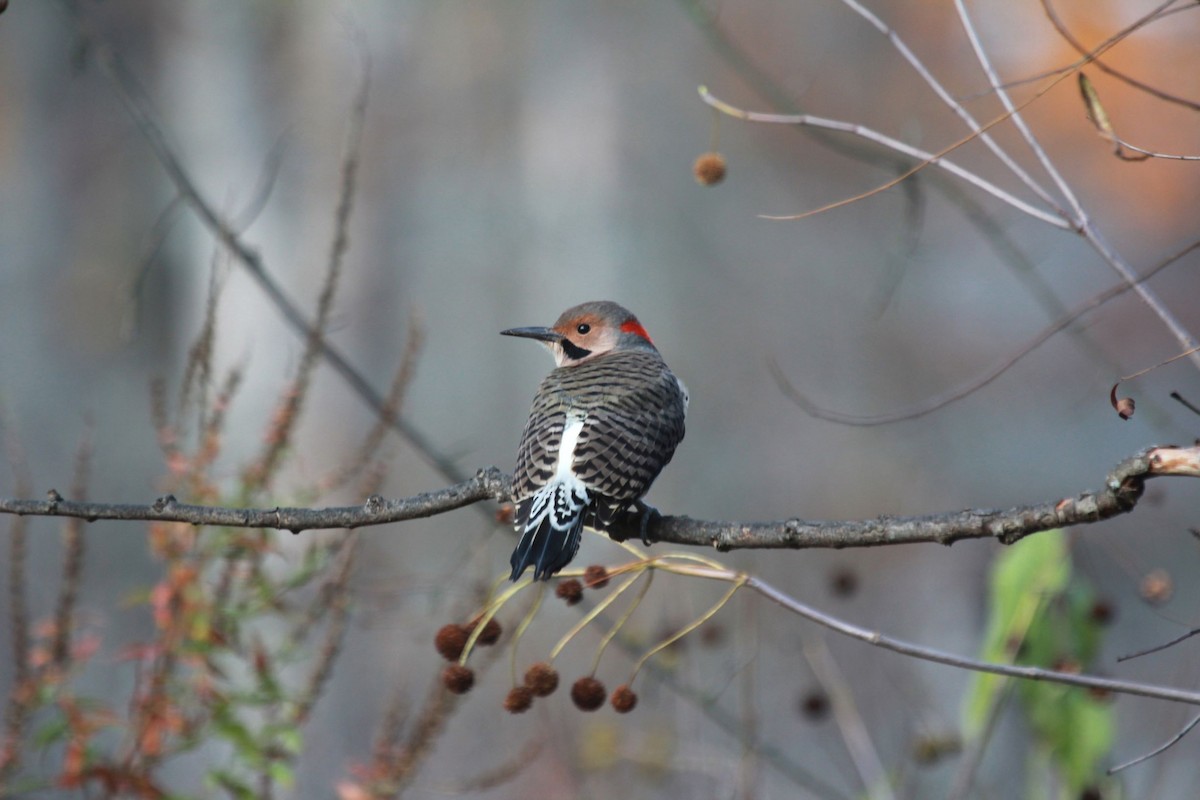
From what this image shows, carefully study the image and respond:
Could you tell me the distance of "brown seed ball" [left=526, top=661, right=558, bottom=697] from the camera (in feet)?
7.71

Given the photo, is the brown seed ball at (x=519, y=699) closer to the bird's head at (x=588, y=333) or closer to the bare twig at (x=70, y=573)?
the bare twig at (x=70, y=573)

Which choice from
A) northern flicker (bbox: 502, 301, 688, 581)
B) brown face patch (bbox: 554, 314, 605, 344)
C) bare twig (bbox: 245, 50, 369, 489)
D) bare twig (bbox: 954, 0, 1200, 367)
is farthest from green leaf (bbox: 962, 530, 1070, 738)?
bare twig (bbox: 245, 50, 369, 489)

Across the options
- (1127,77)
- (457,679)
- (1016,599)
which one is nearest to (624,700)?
(457,679)

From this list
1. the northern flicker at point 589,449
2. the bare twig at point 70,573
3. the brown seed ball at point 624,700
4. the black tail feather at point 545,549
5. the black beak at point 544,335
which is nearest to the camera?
the brown seed ball at point 624,700

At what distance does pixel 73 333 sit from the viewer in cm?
1107

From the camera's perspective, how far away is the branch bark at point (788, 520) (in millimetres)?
1759

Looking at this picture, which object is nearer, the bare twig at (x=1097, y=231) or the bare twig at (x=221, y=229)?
the bare twig at (x=1097, y=231)

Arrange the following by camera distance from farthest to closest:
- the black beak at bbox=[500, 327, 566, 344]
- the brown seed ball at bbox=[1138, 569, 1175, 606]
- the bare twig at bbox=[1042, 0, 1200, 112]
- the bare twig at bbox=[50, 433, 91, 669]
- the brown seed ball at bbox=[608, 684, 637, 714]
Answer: the black beak at bbox=[500, 327, 566, 344] → the bare twig at bbox=[50, 433, 91, 669] → the brown seed ball at bbox=[1138, 569, 1175, 606] → the brown seed ball at bbox=[608, 684, 637, 714] → the bare twig at bbox=[1042, 0, 1200, 112]

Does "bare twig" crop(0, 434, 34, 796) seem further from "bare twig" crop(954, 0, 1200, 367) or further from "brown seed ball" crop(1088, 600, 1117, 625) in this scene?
"brown seed ball" crop(1088, 600, 1117, 625)

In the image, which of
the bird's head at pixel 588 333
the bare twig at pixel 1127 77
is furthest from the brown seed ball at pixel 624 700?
the bird's head at pixel 588 333

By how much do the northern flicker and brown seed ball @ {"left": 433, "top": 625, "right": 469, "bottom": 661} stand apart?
24cm

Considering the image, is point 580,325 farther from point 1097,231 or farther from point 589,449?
point 1097,231

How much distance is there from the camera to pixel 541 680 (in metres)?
2.38

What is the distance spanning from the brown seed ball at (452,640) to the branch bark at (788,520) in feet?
0.81
